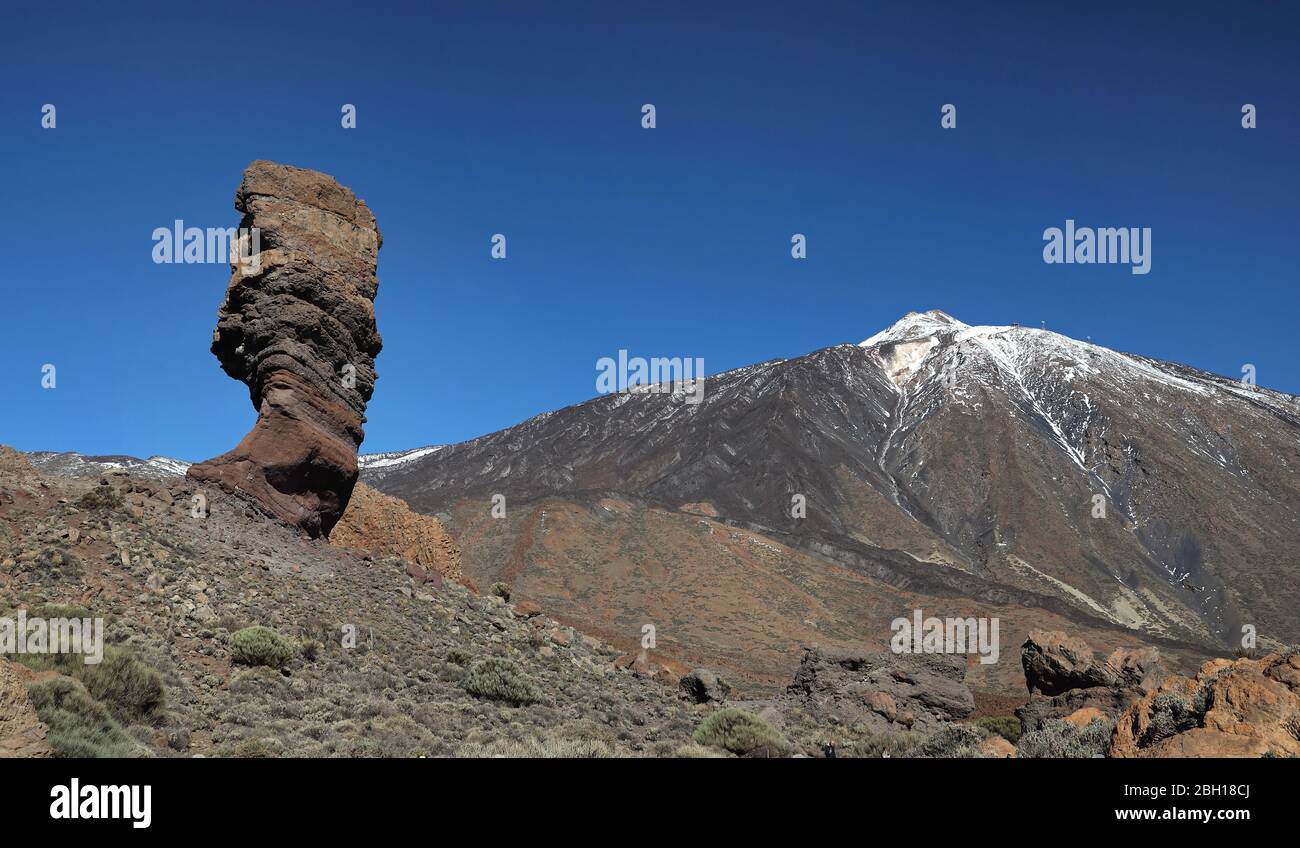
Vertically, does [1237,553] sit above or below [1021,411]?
below

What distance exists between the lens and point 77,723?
7.28 meters

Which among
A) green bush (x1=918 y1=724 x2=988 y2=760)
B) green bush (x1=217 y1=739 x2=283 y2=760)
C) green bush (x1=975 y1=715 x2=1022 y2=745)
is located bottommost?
green bush (x1=975 y1=715 x2=1022 y2=745)

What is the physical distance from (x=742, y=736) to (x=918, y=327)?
17532 cm

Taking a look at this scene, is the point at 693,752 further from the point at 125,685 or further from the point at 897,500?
the point at 897,500

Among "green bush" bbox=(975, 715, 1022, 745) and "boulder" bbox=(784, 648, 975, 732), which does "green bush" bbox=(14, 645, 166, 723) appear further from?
"green bush" bbox=(975, 715, 1022, 745)

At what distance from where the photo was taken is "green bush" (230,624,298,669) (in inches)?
473

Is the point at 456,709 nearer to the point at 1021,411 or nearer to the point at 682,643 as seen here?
the point at 682,643

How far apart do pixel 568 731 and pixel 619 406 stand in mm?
135104

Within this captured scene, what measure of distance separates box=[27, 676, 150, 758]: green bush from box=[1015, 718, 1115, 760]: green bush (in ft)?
31.7

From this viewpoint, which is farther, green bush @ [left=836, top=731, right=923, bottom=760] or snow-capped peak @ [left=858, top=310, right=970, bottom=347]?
snow-capped peak @ [left=858, top=310, right=970, bottom=347]

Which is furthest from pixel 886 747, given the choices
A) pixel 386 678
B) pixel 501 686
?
pixel 386 678

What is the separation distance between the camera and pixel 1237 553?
85.3 m

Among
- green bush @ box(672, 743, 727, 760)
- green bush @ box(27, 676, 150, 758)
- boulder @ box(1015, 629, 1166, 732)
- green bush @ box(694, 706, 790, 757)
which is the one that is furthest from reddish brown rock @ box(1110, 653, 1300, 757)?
boulder @ box(1015, 629, 1166, 732)
